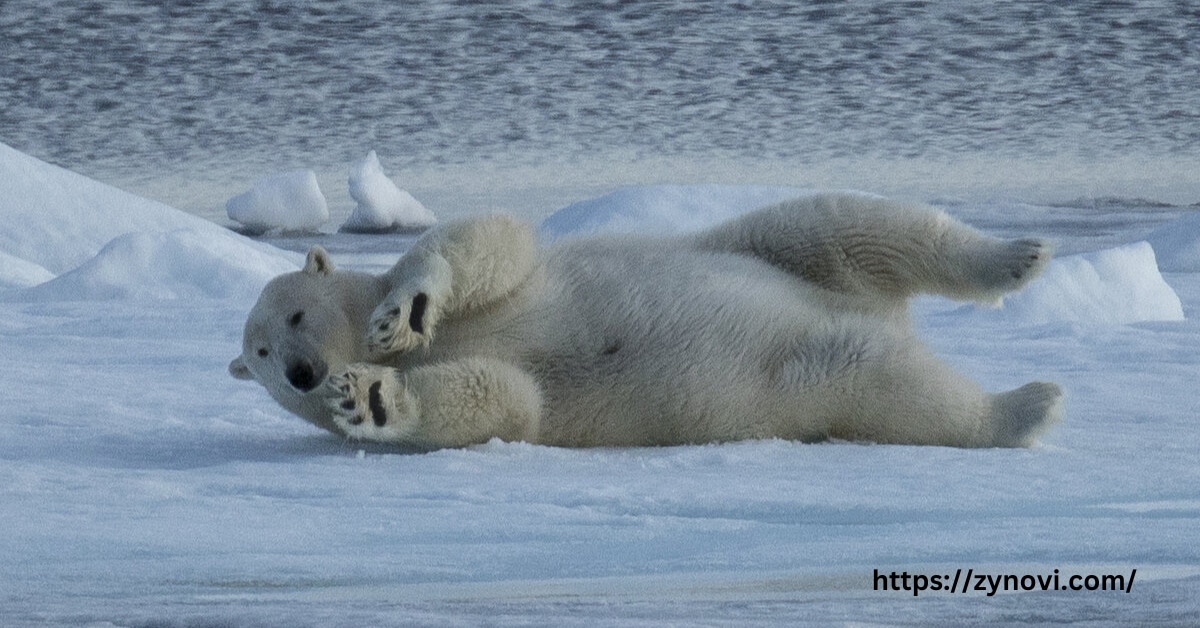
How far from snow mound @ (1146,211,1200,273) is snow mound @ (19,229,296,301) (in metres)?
6.28

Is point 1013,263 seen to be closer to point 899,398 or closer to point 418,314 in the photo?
point 899,398

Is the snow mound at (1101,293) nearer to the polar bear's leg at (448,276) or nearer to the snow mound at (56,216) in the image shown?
the polar bear's leg at (448,276)

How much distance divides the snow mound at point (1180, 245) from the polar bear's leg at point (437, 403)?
8.86 meters

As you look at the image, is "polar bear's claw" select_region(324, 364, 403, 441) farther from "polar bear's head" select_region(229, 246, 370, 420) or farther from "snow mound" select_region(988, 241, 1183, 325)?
"snow mound" select_region(988, 241, 1183, 325)

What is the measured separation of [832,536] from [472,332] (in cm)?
137

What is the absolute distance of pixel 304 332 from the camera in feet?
13.3

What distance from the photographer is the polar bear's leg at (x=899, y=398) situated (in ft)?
13.3

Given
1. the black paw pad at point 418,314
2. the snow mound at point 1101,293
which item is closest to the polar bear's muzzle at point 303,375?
the black paw pad at point 418,314

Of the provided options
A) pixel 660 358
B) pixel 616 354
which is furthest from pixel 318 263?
pixel 660 358

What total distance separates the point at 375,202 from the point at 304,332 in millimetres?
13119

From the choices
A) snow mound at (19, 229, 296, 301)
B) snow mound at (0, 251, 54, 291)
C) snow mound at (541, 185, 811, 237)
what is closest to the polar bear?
snow mound at (19, 229, 296, 301)

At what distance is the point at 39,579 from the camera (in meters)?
2.73

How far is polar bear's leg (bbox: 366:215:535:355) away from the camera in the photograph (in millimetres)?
3842

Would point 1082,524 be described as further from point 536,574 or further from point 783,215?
point 783,215
